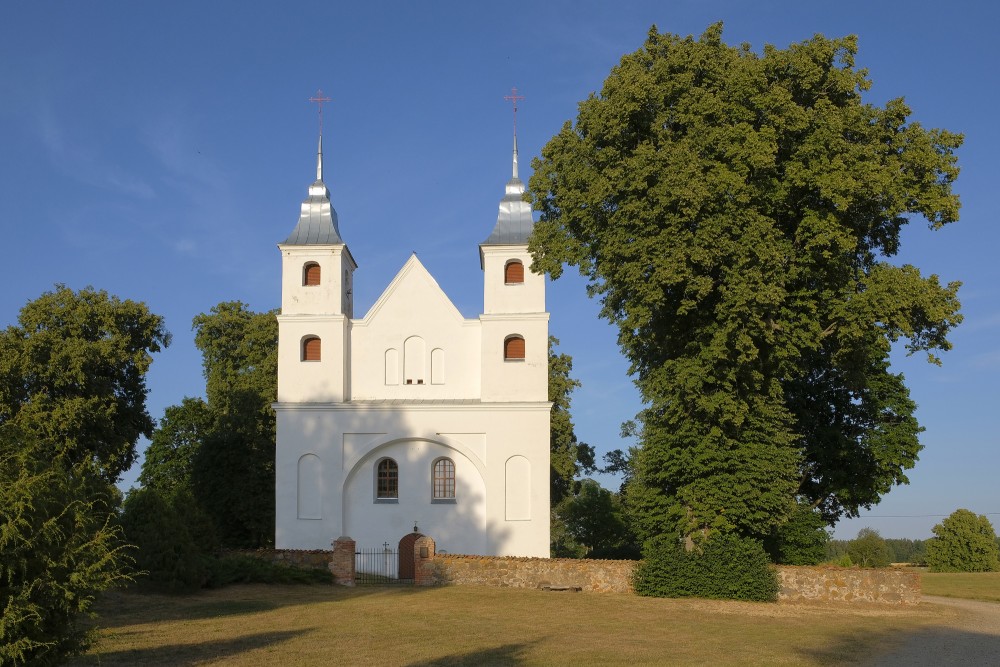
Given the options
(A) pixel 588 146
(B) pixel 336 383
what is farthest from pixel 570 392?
(A) pixel 588 146

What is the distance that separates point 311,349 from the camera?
3553cm

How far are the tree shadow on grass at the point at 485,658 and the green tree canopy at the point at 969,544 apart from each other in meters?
34.6

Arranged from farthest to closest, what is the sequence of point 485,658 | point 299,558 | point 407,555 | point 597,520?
point 597,520
point 407,555
point 299,558
point 485,658

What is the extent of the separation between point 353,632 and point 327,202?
23311 millimetres

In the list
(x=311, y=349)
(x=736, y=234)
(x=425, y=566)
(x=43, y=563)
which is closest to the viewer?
(x=43, y=563)

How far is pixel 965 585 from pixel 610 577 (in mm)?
15850

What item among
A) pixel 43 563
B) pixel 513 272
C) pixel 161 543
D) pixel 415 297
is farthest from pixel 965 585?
pixel 43 563

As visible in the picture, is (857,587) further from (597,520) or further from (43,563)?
(597,520)

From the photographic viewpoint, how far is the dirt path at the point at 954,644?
50.2 feet

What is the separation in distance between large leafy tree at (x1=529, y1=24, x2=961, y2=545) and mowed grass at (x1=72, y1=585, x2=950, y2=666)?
3736 millimetres

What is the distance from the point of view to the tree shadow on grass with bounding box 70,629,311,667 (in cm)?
1328

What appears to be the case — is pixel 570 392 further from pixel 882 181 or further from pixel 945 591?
pixel 882 181

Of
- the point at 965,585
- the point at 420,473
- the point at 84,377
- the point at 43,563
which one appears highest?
the point at 84,377

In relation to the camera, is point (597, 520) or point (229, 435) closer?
point (229, 435)
